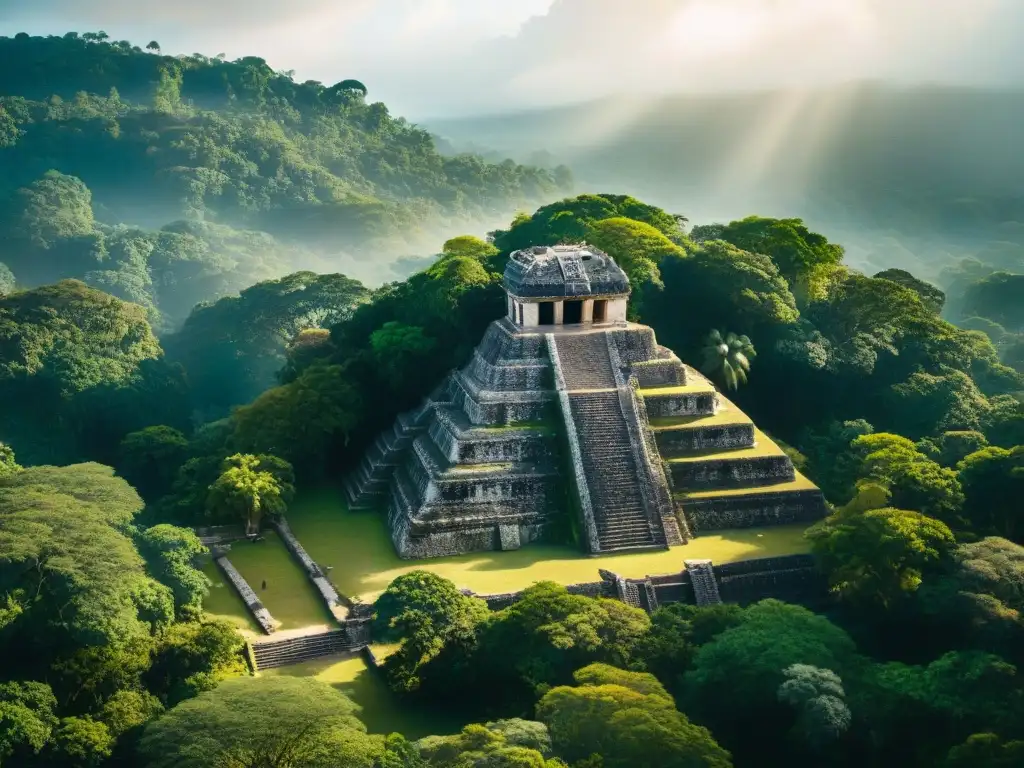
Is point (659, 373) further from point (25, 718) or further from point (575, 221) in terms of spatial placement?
point (25, 718)

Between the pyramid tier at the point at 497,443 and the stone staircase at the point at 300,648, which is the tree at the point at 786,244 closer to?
the pyramid tier at the point at 497,443

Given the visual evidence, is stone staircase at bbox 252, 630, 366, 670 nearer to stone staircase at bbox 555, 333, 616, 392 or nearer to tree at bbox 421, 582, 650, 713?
tree at bbox 421, 582, 650, 713

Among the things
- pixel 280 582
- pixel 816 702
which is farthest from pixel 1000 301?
pixel 280 582

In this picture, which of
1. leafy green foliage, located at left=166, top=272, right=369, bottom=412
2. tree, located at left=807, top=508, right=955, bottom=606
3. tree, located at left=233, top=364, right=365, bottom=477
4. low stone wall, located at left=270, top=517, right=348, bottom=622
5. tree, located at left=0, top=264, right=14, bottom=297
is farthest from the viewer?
tree, located at left=0, top=264, right=14, bottom=297

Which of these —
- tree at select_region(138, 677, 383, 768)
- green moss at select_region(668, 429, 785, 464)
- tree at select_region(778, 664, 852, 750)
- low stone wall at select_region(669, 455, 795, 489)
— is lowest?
tree at select_region(778, 664, 852, 750)

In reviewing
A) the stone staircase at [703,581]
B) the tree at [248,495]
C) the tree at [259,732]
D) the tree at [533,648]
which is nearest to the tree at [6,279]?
the tree at [248,495]

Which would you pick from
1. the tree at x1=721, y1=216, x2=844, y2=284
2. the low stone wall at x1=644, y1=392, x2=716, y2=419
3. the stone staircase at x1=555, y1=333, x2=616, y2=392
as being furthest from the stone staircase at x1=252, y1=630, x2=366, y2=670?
the tree at x1=721, y1=216, x2=844, y2=284

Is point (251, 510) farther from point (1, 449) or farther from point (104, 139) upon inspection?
point (104, 139)
